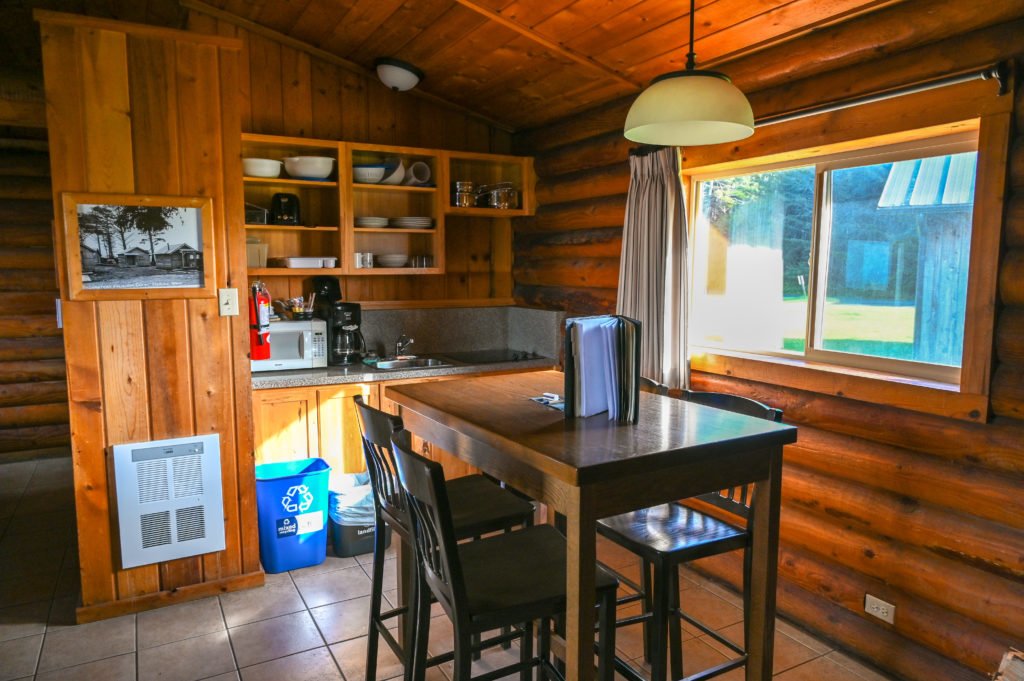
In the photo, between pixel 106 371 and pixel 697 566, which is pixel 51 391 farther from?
pixel 697 566

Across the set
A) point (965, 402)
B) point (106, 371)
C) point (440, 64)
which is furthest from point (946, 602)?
point (440, 64)

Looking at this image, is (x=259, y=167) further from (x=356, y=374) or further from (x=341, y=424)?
(x=341, y=424)

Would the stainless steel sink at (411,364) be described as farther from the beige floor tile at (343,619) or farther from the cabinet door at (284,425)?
the beige floor tile at (343,619)

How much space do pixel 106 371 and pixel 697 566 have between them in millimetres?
2879

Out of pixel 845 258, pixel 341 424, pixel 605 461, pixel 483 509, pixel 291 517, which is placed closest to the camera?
pixel 605 461

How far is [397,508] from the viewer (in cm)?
224

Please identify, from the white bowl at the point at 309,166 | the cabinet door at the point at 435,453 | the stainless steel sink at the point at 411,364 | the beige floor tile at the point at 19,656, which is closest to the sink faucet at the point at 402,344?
the stainless steel sink at the point at 411,364

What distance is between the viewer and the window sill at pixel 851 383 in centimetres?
233

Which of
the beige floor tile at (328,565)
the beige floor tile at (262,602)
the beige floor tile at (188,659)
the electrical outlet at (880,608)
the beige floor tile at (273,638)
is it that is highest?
the electrical outlet at (880,608)

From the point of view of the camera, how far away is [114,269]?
9.50 ft

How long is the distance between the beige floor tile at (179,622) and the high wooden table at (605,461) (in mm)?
1393

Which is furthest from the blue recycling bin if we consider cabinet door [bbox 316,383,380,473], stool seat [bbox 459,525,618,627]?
stool seat [bbox 459,525,618,627]

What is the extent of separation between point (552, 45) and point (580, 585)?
2.68 m

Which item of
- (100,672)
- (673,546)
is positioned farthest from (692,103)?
(100,672)
